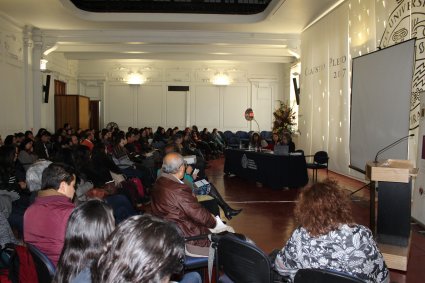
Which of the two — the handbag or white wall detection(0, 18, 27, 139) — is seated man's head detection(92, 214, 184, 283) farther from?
white wall detection(0, 18, 27, 139)

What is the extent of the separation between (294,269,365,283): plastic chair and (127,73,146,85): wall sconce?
17095 millimetres

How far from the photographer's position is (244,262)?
2467 mm

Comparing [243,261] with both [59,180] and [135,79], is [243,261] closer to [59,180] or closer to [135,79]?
[59,180]

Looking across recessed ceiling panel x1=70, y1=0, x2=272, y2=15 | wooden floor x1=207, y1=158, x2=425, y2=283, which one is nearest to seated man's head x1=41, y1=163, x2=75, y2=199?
wooden floor x1=207, y1=158, x2=425, y2=283

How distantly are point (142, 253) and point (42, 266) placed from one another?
1403 millimetres

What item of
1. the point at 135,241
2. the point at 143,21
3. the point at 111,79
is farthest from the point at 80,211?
the point at 111,79

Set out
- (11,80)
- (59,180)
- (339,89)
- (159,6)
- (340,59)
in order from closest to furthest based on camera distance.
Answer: (59,180) → (340,59) → (339,89) → (11,80) → (159,6)

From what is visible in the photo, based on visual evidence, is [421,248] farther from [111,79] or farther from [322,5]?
[111,79]

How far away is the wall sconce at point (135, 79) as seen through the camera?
18356mm

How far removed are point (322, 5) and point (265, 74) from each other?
8.31 metres

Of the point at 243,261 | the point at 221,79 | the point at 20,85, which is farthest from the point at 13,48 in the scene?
the point at 243,261

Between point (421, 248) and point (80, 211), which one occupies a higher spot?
point (80, 211)

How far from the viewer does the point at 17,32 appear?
11867mm

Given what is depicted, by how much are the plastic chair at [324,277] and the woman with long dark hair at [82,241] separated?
0.96 meters
